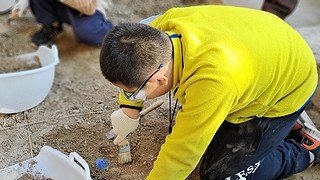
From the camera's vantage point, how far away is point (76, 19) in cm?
224

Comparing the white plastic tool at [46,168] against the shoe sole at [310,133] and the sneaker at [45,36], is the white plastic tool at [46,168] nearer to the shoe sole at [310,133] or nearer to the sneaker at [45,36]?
the shoe sole at [310,133]

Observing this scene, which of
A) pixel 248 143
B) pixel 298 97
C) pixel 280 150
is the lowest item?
pixel 280 150

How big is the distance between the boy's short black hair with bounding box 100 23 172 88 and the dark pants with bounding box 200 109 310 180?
477mm

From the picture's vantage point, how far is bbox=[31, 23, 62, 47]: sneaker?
2.31 metres

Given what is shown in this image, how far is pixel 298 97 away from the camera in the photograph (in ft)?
3.93

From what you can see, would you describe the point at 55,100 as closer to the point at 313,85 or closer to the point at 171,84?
the point at 171,84

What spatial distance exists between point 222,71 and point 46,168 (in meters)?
0.89

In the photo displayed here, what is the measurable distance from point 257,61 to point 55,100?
121cm

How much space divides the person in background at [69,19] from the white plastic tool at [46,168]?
106cm

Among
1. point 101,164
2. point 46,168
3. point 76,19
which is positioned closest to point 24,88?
point 46,168

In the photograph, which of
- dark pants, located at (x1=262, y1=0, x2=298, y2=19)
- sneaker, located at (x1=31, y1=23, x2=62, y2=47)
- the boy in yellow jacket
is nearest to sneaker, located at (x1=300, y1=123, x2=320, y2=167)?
the boy in yellow jacket

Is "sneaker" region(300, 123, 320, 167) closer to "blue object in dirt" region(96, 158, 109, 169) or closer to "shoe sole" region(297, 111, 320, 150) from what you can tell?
"shoe sole" region(297, 111, 320, 150)

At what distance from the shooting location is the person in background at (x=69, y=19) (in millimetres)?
2225

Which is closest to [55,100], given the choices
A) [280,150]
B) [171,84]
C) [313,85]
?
[171,84]
